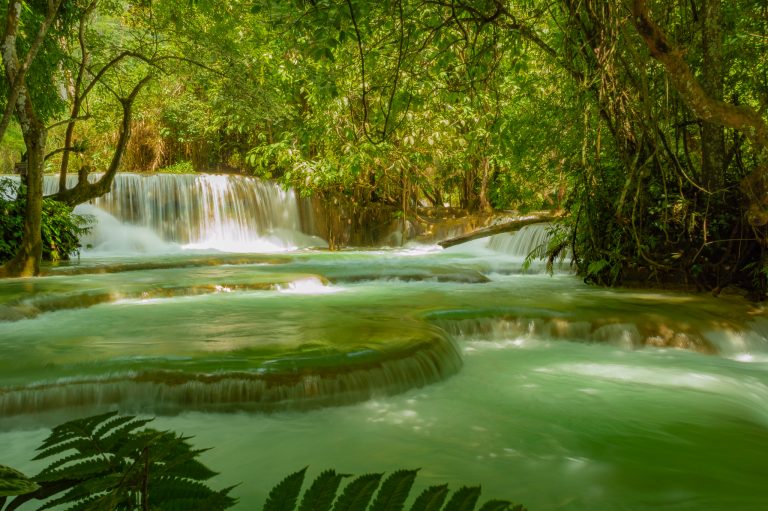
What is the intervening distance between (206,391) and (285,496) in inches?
115

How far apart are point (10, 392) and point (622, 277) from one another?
7.42 m

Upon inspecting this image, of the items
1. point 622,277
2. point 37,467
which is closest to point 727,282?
point 622,277

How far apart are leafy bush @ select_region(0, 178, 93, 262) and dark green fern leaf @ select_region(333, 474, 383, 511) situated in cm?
1111

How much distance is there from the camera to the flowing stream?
2908 millimetres

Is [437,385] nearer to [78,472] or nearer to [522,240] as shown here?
[78,472]

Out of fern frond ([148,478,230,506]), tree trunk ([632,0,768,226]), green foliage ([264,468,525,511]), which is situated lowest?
fern frond ([148,478,230,506])

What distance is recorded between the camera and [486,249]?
581 inches

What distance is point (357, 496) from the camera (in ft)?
2.77

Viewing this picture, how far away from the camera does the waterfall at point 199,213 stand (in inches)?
637

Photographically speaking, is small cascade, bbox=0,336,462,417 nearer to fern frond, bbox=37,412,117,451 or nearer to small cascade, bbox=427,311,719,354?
small cascade, bbox=427,311,719,354

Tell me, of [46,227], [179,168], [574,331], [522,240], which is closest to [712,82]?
[574,331]

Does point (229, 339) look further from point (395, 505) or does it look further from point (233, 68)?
point (233, 68)

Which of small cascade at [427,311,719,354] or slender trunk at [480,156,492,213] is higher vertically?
slender trunk at [480,156,492,213]

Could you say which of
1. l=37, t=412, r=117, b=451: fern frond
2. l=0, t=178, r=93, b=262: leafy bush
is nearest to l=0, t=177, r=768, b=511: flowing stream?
l=37, t=412, r=117, b=451: fern frond
